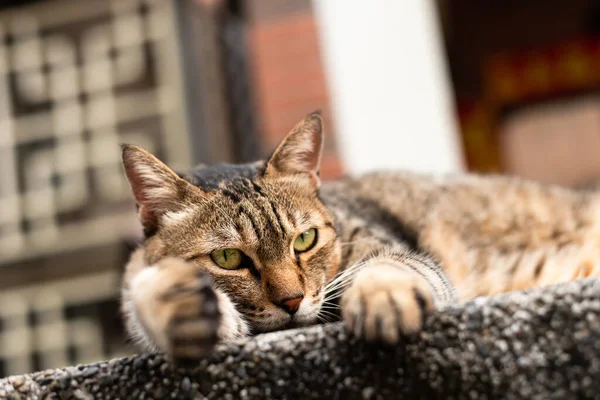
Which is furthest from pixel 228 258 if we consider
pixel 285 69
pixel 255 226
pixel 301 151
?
pixel 285 69

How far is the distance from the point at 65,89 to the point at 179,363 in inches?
92.6

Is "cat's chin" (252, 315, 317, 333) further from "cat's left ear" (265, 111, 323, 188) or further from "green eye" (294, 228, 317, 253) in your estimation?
"cat's left ear" (265, 111, 323, 188)

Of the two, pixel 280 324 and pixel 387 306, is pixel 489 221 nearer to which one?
pixel 280 324

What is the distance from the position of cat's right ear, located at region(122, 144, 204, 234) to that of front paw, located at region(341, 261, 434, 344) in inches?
17.0

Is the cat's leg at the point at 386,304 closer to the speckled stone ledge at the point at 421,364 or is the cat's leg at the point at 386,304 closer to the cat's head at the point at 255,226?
the speckled stone ledge at the point at 421,364

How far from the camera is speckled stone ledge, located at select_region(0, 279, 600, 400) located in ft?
2.18

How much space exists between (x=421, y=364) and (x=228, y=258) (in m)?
0.42

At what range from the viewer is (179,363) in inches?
28.7

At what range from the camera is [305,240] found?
108 centimetres

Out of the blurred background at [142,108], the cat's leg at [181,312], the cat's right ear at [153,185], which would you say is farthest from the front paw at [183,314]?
the blurred background at [142,108]

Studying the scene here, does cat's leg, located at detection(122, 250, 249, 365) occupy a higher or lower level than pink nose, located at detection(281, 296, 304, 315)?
higher

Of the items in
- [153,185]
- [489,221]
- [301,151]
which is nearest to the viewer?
[153,185]

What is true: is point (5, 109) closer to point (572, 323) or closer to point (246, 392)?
point (246, 392)

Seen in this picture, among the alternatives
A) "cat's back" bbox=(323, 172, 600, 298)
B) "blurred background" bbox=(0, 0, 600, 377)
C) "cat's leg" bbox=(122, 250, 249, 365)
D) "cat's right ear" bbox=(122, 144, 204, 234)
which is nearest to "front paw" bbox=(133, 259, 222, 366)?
"cat's leg" bbox=(122, 250, 249, 365)
